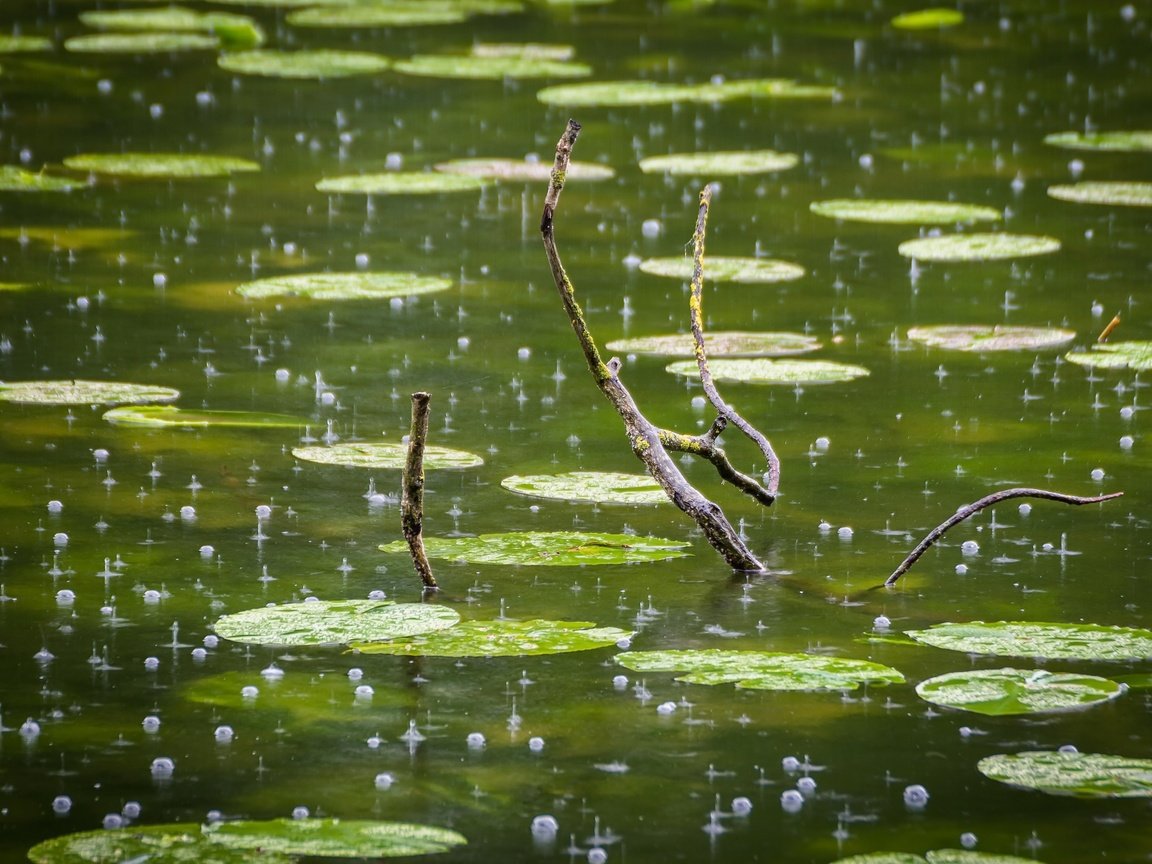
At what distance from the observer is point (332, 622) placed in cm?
546

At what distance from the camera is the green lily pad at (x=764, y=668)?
5.07m

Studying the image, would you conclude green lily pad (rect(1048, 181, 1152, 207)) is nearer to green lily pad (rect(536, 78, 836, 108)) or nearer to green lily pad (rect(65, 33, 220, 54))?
green lily pad (rect(536, 78, 836, 108))

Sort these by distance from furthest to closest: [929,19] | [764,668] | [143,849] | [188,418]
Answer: [929,19], [188,418], [764,668], [143,849]

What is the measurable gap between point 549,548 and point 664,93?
28.4 feet

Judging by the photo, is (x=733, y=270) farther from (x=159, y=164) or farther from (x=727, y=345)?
(x=159, y=164)

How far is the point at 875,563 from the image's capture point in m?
6.09

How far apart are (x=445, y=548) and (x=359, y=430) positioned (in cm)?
145

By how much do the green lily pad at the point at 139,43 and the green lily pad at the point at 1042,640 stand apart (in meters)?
11.7

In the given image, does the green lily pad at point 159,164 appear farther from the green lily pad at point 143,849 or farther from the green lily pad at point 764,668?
the green lily pad at point 143,849

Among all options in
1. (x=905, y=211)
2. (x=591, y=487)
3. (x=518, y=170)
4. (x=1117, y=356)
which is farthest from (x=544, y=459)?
(x=518, y=170)

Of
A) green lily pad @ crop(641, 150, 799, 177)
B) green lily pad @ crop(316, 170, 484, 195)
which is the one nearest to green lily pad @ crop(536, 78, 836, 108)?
green lily pad @ crop(641, 150, 799, 177)

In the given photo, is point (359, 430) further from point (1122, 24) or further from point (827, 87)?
point (1122, 24)

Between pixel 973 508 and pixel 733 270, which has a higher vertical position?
pixel 733 270

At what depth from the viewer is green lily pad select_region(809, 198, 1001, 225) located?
35.5ft
